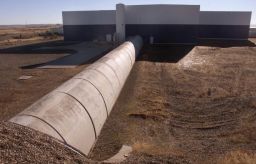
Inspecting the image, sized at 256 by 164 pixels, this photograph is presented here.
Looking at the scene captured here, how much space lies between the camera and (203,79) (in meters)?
21.2

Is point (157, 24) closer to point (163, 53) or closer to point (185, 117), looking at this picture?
point (163, 53)

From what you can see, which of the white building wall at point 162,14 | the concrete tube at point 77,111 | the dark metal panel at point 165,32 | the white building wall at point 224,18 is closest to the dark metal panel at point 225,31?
the white building wall at point 224,18

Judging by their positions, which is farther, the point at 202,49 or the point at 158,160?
the point at 202,49

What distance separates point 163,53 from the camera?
33969mm

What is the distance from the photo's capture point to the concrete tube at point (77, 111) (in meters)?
8.59

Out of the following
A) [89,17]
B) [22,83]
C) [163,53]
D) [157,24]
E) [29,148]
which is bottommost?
[163,53]

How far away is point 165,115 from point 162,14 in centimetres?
3016

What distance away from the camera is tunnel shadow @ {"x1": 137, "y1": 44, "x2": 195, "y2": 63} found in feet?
98.2

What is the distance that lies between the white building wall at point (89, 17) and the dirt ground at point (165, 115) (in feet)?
68.2

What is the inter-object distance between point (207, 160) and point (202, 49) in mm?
29369

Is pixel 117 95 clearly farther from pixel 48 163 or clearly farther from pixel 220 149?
pixel 48 163

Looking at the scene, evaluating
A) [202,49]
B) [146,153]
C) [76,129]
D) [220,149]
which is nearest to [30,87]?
[76,129]

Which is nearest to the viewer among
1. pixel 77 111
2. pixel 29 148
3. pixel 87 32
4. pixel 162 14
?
pixel 29 148

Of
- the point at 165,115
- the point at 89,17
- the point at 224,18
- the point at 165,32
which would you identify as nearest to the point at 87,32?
the point at 89,17
